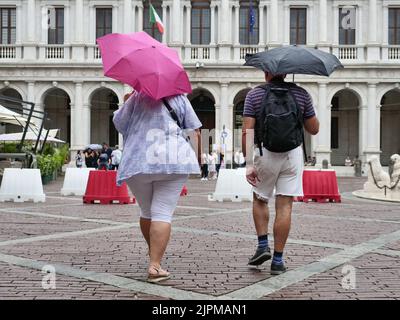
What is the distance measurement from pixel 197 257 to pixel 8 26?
33.3 meters

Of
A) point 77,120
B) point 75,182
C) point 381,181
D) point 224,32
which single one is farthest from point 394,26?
point 75,182

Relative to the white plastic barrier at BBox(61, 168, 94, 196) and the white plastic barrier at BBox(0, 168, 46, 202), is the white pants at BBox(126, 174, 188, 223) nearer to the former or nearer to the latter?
the white plastic barrier at BBox(0, 168, 46, 202)

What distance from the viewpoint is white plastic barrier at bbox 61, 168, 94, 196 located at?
15.8 m

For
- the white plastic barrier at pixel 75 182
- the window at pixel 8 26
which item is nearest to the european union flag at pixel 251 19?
the window at pixel 8 26

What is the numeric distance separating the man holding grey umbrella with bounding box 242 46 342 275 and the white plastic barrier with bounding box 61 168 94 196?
11.0m

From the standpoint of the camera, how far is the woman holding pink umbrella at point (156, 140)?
4.85 m

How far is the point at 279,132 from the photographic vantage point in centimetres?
509

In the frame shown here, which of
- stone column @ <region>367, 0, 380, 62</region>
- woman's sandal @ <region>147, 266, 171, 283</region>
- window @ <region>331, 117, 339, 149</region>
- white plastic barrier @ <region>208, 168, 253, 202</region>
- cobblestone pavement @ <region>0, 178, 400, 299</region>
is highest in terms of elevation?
stone column @ <region>367, 0, 380, 62</region>

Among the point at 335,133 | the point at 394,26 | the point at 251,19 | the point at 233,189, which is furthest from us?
the point at 335,133

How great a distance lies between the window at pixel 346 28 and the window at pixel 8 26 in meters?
20.1

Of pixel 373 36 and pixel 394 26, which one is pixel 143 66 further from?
pixel 394 26

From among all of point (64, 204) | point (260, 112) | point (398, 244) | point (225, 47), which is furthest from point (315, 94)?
point (260, 112)

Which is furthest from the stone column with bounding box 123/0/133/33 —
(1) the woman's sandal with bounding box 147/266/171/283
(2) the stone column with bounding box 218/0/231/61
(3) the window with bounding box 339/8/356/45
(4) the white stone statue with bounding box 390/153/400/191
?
(1) the woman's sandal with bounding box 147/266/171/283
